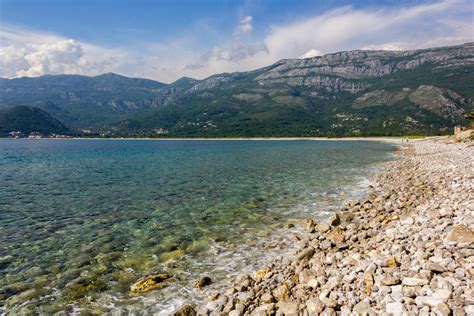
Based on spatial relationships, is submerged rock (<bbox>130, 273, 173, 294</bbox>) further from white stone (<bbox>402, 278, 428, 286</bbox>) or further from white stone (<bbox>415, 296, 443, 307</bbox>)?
white stone (<bbox>415, 296, 443, 307</bbox>)

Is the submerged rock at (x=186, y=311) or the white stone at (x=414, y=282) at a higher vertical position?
the white stone at (x=414, y=282)

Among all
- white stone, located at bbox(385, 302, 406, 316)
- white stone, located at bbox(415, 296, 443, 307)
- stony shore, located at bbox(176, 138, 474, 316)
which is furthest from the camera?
stony shore, located at bbox(176, 138, 474, 316)

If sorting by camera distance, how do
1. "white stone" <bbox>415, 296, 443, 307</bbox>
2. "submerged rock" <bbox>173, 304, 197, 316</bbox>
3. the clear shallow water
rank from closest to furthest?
"white stone" <bbox>415, 296, 443, 307</bbox> → "submerged rock" <bbox>173, 304, 197, 316</bbox> → the clear shallow water

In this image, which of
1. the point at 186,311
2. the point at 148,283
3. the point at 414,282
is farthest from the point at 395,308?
the point at 148,283

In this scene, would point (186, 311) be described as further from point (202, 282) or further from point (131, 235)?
point (131, 235)

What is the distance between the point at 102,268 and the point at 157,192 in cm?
1735

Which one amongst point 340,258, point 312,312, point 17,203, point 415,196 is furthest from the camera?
point 17,203

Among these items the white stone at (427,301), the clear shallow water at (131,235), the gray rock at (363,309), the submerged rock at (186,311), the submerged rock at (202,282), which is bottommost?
the clear shallow water at (131,235)

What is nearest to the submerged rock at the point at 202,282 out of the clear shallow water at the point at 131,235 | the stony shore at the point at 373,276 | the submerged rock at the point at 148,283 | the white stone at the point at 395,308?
the clear shallow water at the point at 131,235

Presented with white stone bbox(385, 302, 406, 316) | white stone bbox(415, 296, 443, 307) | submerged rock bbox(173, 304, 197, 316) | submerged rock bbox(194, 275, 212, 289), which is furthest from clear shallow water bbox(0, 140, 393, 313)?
white stone bbox(415, 296, 443, 307)

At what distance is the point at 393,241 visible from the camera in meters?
11.0

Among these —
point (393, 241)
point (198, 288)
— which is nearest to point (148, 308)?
point (198, 288)

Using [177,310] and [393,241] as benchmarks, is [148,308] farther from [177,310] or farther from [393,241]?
[393,241]

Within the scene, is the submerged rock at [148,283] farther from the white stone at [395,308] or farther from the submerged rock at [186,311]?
the white stone at [395,308]
